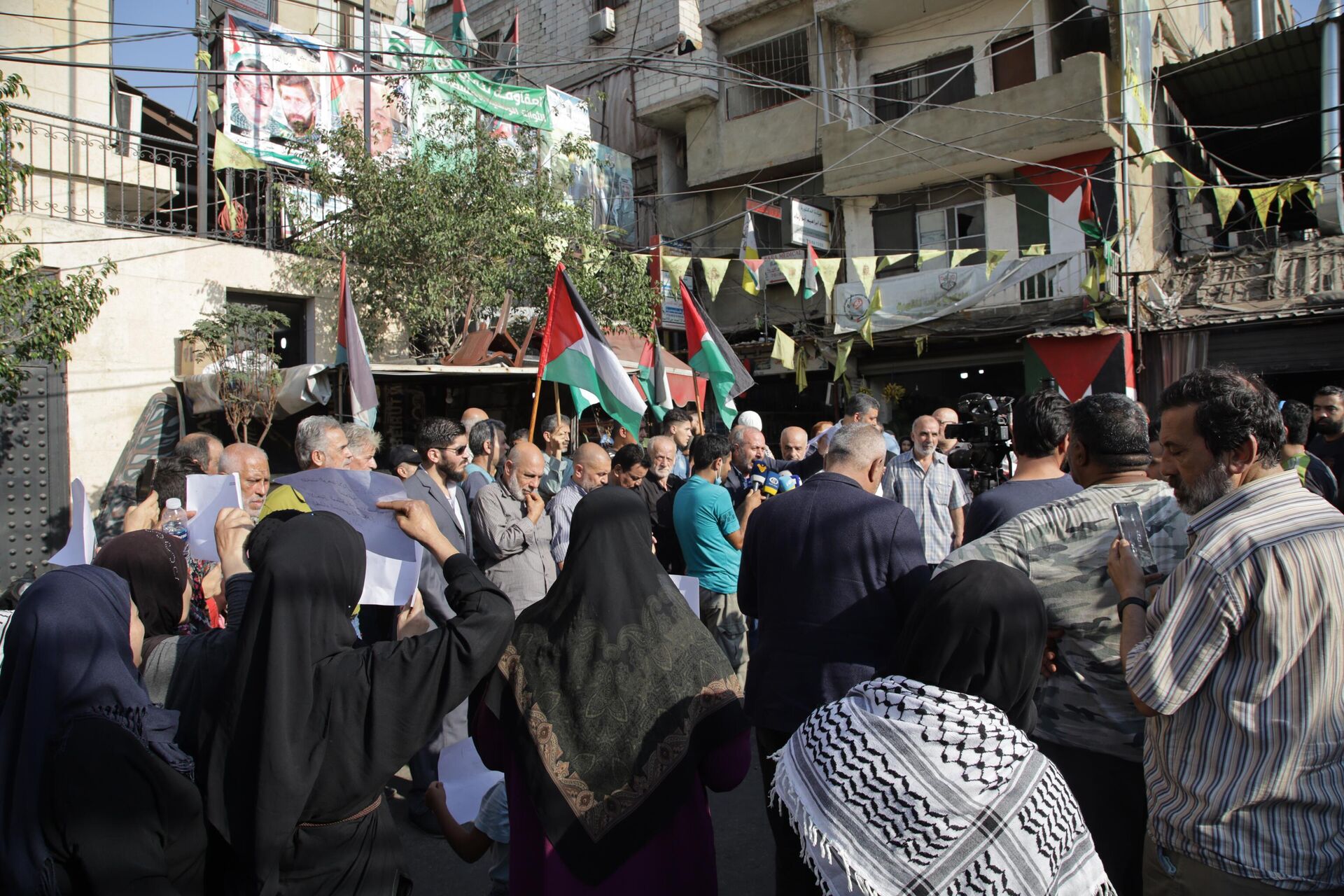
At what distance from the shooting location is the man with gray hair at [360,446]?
4.03 metres

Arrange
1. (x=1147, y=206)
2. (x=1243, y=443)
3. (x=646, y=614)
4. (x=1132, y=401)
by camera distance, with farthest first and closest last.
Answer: (x=1147, y=206) → (x=1132, y=401) → (x=646, y=614) → (x=1243, y=443)

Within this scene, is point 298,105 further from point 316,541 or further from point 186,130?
point 316,541

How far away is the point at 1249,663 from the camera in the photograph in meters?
1.83

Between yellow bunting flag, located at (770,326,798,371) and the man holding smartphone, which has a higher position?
yellow bunting flag, located at (770,326,798,371)

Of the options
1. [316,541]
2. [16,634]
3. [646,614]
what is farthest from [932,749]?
[16,634]

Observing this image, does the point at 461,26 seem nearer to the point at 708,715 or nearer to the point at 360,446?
the point at 360,446

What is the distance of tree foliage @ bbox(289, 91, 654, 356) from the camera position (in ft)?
36.2

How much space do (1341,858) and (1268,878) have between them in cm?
15

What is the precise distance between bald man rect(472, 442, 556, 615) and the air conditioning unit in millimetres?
17090

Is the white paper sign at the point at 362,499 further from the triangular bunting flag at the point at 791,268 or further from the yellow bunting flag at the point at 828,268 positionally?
the triangular bunting flag at the point at 791,268

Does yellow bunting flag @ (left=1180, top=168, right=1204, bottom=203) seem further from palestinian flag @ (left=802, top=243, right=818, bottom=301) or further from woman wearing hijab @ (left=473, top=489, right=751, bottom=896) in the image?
woman wearing hijab @ (left=473, top=489, right=751, bottom=896)

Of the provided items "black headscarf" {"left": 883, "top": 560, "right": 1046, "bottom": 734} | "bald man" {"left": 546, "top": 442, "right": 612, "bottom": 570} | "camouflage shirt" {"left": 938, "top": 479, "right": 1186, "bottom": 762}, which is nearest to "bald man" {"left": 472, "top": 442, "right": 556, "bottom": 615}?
"bald man" {"left": 546, "top": 442, "right": 612, "bottom": 570}

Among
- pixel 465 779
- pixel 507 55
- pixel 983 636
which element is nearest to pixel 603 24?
pixel 507 55

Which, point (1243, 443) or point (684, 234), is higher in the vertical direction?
point (684, 234)
